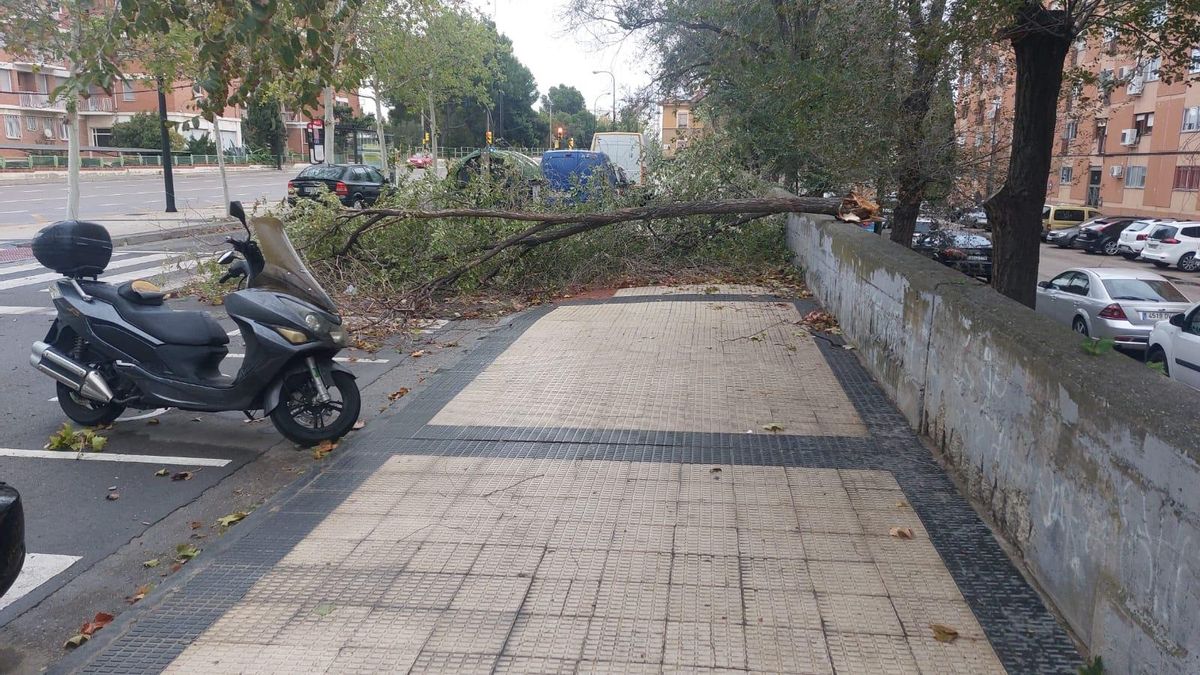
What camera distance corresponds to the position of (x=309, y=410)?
243 inches

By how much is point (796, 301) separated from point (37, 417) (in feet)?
28.0

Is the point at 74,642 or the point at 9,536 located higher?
the point at 9,536

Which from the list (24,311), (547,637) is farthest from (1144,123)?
(547,637)

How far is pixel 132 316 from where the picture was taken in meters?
6.30

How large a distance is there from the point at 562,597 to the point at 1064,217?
4418cm

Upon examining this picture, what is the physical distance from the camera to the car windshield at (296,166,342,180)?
25.7 metres

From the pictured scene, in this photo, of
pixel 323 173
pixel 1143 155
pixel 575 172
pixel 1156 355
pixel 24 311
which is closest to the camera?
pixel 24 311

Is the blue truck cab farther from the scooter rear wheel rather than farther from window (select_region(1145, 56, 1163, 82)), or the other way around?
the scooter rear wheel

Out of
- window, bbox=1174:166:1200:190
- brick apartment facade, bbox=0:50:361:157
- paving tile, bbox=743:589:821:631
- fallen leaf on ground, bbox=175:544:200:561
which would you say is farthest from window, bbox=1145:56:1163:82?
brick apartment facade, bbox=0:50:361:157

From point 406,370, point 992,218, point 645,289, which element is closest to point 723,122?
point 645,289

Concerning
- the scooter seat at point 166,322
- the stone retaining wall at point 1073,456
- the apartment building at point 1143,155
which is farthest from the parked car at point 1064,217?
the scooter seat at point 166,322

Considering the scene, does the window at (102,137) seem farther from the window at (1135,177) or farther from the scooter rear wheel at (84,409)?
the scooter rear wheel at (84,409)

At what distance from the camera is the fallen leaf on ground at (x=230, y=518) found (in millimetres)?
5031

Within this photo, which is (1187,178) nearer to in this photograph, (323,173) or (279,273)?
(323,173)
